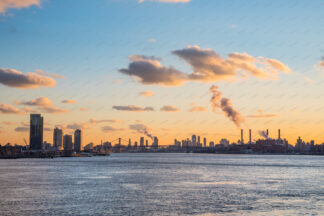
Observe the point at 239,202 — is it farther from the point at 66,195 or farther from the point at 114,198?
the point at 66,195

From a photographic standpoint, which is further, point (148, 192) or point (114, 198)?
point (148, 192)

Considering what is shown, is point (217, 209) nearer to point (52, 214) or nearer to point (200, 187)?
point (52, 214)

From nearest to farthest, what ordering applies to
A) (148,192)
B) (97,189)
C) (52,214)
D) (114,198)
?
(52,214) < (114,198) < (148,192) < (97,189)

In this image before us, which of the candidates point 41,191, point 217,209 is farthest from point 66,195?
point 217,209

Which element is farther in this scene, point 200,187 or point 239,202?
point 200,187

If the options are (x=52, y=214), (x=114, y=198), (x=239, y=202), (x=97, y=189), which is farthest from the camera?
(x=97, y=189)

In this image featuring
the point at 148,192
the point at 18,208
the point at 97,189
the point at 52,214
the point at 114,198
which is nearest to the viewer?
the point at 52,214

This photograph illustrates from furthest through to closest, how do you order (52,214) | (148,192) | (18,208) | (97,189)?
1. (97,189)
2. (148,192)
3. (18,208)
4. (52,214)

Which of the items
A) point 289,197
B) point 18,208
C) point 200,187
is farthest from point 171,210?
point 200,187

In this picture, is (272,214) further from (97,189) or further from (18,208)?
(97,189)
